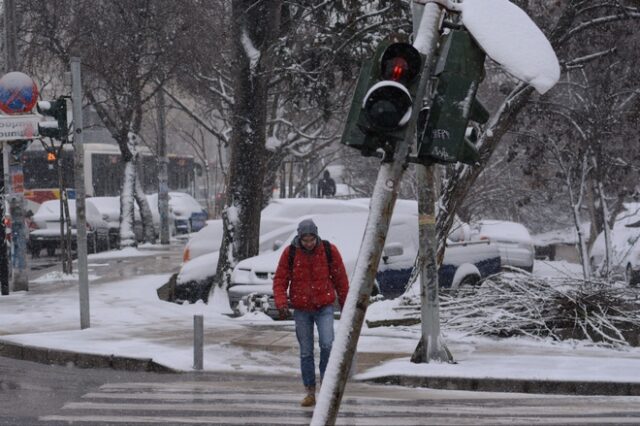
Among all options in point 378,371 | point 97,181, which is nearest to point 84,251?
point 378,371

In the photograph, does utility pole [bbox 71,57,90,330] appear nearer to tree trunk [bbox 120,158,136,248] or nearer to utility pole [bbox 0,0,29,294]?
utility pole [bbox 0,0,29,294]

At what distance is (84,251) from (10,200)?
5824mm

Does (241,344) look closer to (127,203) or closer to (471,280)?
(471,280)

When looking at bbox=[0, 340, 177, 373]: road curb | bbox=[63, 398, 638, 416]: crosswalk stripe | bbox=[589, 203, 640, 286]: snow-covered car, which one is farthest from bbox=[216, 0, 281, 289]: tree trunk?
bbox=[63, 398, 638, 416]: crosswalk stripe

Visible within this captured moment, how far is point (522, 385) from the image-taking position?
1016 centimetres

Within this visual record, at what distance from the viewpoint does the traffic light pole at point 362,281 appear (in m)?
6.16

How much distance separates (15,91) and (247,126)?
3.87 metres

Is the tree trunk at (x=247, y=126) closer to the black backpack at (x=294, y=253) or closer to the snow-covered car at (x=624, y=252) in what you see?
the snow-covered car at (x=624, y=252)

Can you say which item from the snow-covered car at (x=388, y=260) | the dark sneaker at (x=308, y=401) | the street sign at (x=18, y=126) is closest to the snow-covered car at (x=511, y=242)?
the snow-covered car at (x=388, y=260)

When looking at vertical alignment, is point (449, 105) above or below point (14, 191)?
above

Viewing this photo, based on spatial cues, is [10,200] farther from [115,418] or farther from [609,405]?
[609,405]

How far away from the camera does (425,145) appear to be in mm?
6695

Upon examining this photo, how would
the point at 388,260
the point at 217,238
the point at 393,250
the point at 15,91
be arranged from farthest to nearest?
the point at 217,238, the point at 15,91, the point at 388,260, the point at 393,250

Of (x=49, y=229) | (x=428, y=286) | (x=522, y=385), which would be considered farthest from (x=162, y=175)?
(x=522, y=385)
